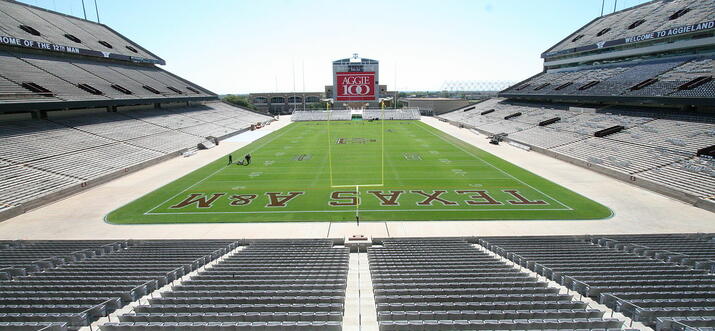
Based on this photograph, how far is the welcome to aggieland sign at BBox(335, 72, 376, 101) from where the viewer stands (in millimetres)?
24234

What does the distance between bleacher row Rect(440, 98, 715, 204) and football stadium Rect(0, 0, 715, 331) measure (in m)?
0.20

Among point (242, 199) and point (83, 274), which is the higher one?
point (83, 274)

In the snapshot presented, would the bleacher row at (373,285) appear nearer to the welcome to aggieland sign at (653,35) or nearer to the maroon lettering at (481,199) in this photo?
the maroon lettering at (481,199)

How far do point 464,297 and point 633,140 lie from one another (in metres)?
29.2

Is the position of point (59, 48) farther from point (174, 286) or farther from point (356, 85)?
point (174, 286)

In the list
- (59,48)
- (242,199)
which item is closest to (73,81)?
(59,48)

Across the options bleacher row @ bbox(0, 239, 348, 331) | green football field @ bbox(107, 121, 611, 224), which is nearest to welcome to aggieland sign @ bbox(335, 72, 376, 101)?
green football field @ bbox(107, 121, 611, 224)

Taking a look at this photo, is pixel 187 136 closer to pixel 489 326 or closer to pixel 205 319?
pixel 205 319

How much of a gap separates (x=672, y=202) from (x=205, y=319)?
74.7ft

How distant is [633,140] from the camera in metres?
27.9

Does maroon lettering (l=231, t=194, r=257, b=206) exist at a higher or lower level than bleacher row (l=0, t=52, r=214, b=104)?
lower

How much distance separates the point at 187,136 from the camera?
1532 inches

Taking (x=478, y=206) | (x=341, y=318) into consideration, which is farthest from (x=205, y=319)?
(x=478, y=206)

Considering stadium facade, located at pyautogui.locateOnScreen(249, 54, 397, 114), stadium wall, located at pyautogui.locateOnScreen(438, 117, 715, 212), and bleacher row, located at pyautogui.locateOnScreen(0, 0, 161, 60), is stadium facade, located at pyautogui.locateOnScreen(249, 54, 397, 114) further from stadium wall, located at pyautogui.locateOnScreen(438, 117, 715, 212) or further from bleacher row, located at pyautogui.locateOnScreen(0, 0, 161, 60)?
bleacher row, located at pyautogui.locateOnScreen(0, 0, 161, 60)
